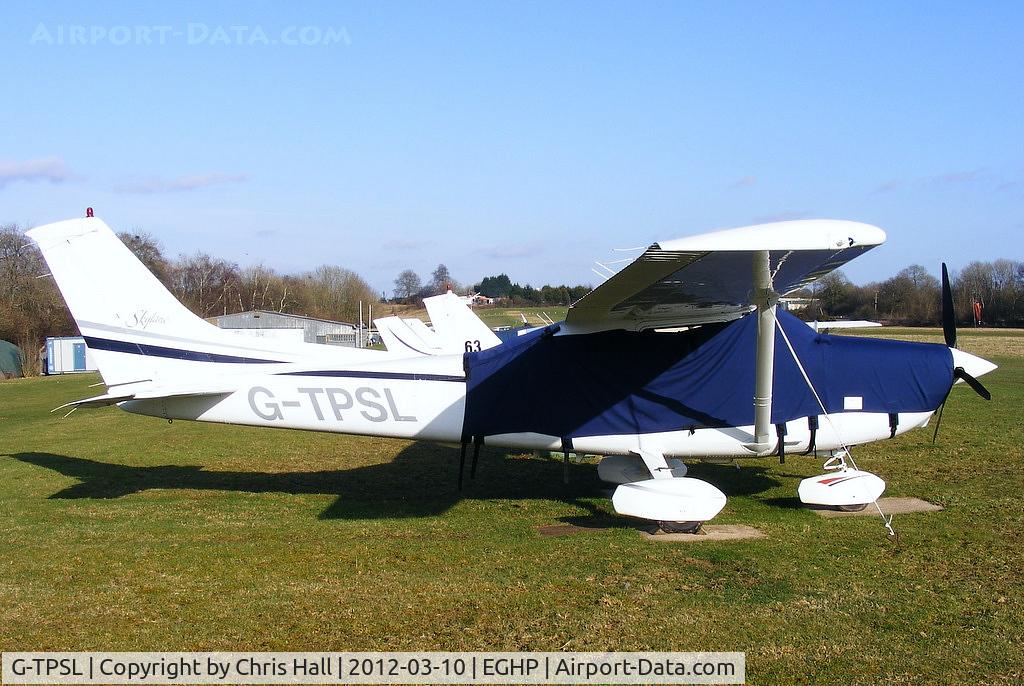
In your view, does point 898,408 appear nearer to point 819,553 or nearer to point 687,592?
point 819,553

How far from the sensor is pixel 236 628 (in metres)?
4.67

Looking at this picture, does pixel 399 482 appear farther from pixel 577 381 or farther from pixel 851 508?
pixel 851 508

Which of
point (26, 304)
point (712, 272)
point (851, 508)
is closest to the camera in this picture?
point (712, 272)

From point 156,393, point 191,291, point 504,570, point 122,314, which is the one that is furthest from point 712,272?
point 191,291

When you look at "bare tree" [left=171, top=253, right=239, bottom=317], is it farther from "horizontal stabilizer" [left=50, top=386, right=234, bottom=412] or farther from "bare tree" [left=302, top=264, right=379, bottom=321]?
"horizontal stabilizer" [left=50, top=386, right=234, bottom=412]

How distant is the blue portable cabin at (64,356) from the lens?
126ft

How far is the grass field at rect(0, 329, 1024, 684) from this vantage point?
442 centimetres

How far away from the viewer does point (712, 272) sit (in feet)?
19.6

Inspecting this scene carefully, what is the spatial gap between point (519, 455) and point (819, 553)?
587 cm

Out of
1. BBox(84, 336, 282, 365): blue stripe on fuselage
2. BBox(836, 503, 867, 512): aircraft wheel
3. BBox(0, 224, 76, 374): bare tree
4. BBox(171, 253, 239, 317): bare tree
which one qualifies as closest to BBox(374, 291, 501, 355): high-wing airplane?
BBox(84, 336, 282, 365): blue stripe on fuselage

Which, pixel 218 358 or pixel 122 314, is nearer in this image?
pixel 122 314

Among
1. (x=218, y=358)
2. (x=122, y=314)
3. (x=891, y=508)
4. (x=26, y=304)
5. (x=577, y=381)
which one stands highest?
(x=26, y=304)

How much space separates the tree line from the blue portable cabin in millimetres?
2374
